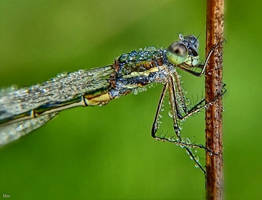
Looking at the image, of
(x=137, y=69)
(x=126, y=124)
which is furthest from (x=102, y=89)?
(x=126, y=124)

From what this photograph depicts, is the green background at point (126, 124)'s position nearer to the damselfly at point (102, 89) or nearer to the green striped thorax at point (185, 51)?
the damselfly at point (102, 89)

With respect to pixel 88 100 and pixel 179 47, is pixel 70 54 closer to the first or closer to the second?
pixel 88 100

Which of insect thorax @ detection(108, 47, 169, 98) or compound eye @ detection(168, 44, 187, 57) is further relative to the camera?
insect thorax @ detection(108, 47, 169, 98)

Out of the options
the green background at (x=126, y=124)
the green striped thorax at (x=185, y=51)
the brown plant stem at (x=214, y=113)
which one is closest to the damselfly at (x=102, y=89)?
the green striped thorax at (x=185, y=51)

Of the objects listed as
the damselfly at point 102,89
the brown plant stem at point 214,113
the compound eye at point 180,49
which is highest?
the compound eye at point 180,49

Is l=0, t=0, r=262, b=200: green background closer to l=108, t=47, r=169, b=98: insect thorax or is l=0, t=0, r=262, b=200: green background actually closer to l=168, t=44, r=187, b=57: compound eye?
l=108, t=47, r=169, b=98: insect thorax

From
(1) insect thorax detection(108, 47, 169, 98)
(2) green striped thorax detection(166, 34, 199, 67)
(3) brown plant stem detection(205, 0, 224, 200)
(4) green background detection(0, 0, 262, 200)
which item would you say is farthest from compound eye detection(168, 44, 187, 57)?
(3) brown plant stem detection(205, 0, 224, 200)
